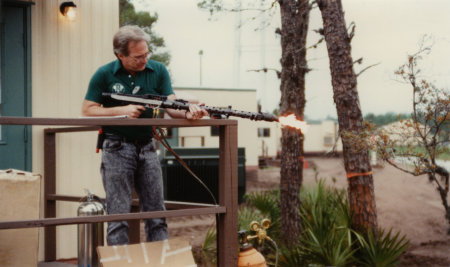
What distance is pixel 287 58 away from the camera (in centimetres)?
827

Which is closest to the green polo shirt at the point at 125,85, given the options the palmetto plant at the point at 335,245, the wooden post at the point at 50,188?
the wooden post at the point at 50,188

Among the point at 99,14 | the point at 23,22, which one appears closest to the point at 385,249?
the point at 99,14

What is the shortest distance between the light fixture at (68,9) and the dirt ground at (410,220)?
2.55 meters

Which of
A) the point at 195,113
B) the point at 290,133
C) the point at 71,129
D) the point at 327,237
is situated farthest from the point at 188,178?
the point at 195,113

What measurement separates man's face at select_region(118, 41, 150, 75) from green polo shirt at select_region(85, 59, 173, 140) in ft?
0.26

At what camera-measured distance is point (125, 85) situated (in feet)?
11.2

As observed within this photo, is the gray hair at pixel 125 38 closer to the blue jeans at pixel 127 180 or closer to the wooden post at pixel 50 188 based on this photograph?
the blue jeans at pixel 127 180

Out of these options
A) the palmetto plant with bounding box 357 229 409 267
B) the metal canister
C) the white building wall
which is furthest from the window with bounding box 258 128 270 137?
the metal canister

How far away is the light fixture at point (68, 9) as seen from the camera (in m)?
4.91

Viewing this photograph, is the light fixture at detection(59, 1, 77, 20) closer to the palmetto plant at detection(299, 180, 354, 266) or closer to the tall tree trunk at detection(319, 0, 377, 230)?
the tall tree trunk at detection(319, 0, 377, 230)

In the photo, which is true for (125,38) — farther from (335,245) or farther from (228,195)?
(335,245)

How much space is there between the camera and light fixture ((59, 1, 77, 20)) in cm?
491

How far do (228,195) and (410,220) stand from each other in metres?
10.2

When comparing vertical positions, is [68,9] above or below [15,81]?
above
